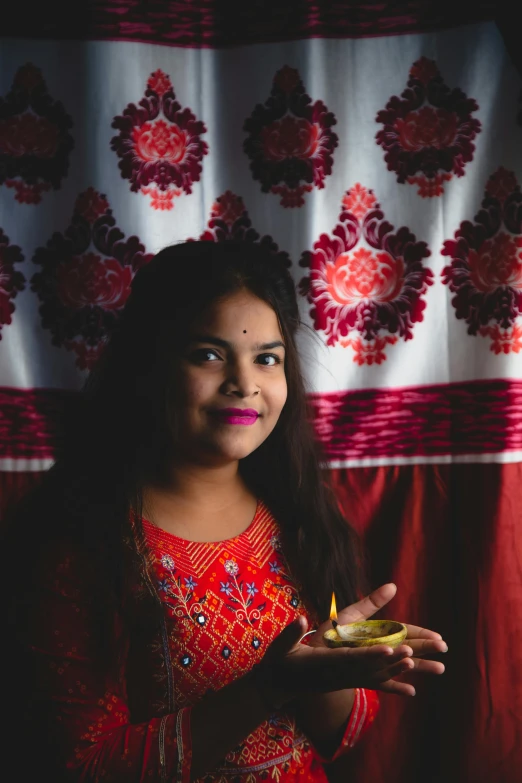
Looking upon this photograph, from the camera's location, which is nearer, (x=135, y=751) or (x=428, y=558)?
(x=135, y=751)

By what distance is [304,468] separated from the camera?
1.52 m

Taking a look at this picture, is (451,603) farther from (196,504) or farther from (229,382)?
(229,382)

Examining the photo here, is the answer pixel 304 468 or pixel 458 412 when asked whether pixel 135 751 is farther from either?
pixel 458 412

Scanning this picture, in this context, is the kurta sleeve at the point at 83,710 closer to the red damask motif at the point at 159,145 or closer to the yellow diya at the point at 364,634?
the yellow diya at the point at 364,634

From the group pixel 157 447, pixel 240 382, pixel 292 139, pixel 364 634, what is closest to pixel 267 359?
pixel 240 382

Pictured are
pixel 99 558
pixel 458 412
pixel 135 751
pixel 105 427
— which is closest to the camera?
pixel 135 751

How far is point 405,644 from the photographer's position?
115 centimetres

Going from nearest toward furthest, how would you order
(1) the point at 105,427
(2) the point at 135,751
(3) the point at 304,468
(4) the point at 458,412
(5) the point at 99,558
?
1. (2) the point at 135,751
2. (5) the point at 99,558
3. (1) the point at 105,427
4. (3) the point at 304,468
5. (4) the point at 458,412

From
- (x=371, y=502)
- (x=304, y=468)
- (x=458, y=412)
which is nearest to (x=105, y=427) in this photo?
(x=304, y=468)

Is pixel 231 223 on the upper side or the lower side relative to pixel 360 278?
upper

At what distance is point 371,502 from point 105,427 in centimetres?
73

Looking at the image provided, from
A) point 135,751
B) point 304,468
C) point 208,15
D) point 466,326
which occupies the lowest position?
point 135,751

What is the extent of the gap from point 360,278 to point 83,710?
114cm

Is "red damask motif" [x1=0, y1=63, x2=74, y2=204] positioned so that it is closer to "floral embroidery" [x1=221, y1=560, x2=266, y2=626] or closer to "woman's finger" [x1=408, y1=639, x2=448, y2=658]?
"floral embroidery" [x1=221, y1=560, x2=266, y2=626]
